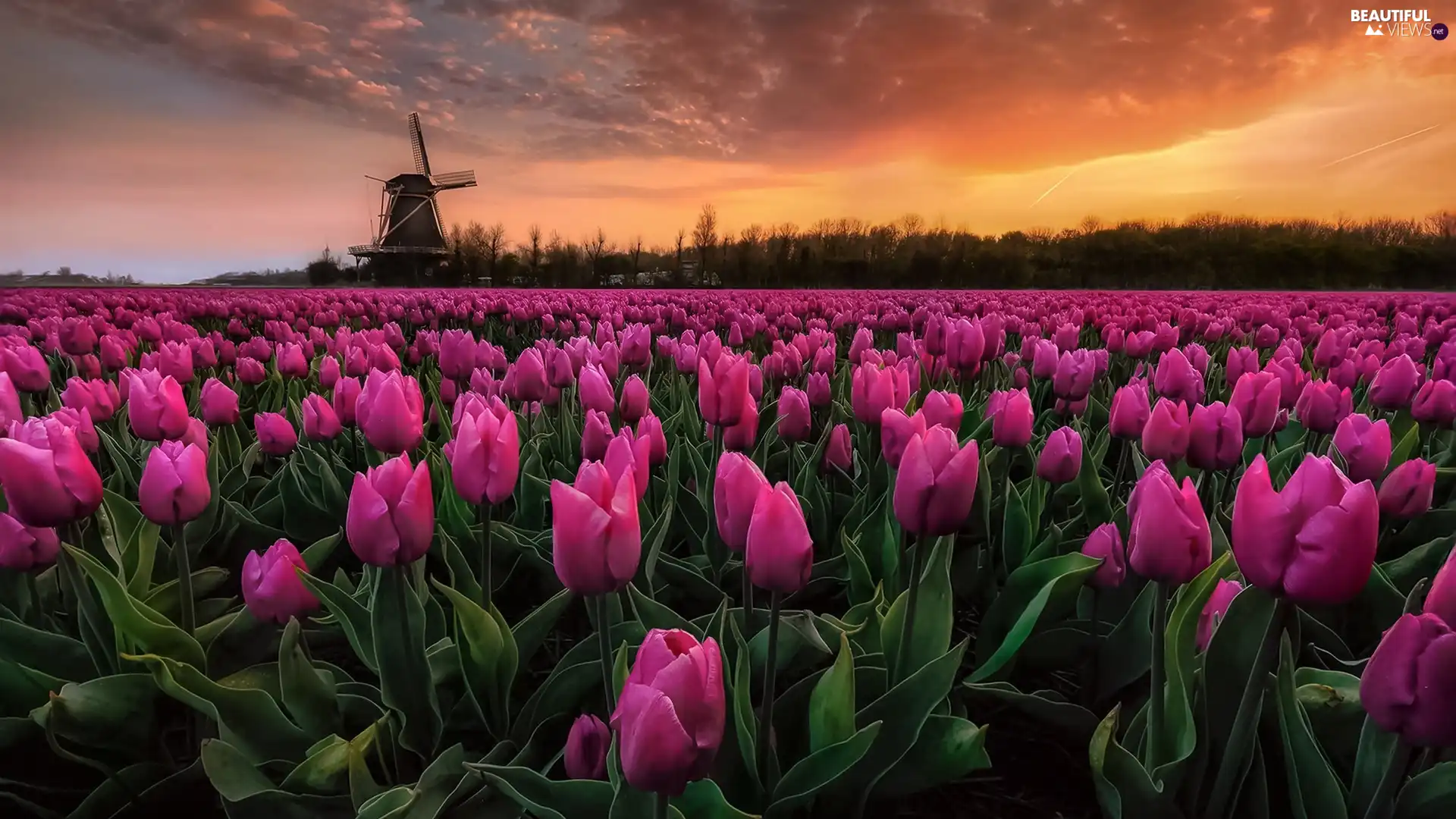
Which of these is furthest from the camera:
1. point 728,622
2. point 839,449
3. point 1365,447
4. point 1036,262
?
point 1036,262

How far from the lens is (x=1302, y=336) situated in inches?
244

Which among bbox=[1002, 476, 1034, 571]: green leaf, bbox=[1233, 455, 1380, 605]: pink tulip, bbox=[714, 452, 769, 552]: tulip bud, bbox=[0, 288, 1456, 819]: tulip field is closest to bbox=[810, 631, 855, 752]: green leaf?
bbox=[0, 288, 1456, 819]: tulip field

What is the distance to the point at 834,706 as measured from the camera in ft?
4.14

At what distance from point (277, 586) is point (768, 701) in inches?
41.0

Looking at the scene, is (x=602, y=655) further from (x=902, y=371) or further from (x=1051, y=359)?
(x=1051, y=359)

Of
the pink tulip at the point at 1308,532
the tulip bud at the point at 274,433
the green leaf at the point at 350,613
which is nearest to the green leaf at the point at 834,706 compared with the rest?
the pink tulip at the point at 1308,532

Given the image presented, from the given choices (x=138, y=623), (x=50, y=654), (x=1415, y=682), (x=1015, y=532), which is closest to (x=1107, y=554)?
(x=1015, y=532)

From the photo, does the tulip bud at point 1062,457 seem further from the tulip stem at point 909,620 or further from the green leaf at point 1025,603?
the tulip stem at point 909,620

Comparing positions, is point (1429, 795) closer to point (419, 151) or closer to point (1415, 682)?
point (1415, 682)

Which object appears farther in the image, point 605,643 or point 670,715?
point 605,643

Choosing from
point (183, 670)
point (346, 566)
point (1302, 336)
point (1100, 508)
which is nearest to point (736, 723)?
point (183, 670)

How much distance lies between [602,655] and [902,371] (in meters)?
1.59

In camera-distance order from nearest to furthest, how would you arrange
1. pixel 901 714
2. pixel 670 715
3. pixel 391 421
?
1. pixel 670 715
2. pixel 901 714
3. pixel 391 421

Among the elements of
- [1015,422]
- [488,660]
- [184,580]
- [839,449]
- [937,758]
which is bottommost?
[937,758]
